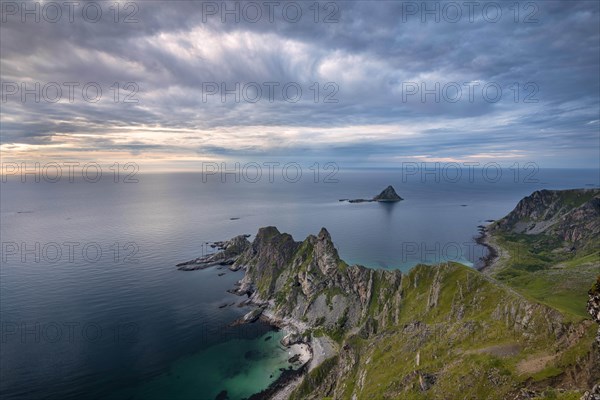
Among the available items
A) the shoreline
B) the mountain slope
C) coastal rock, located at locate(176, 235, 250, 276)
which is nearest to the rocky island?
the shoreline

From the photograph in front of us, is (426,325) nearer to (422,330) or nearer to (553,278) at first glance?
(422,330)

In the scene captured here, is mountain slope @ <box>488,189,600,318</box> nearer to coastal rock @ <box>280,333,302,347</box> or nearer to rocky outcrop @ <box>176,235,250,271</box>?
coastal rock @ <box>280,333,302,347</box>

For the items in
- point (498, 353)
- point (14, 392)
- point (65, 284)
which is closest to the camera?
point (498, 353)

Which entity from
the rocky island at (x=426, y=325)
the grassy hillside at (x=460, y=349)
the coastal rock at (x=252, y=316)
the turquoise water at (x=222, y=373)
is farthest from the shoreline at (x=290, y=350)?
the grassy hillside at (x=460, y=349)

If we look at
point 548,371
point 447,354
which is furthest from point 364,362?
point 548,371

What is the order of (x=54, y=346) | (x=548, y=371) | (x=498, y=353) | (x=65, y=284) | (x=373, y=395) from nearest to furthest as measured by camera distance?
(x=548, y=371)
(x=498, y=353)
(x=373, y=395)
(x=54, y=346)
(x=65, y=284)

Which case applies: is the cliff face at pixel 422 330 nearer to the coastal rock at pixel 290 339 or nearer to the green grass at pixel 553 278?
the coastal rock at pixel 290 339

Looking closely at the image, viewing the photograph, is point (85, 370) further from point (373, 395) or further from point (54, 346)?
point (373, 395)

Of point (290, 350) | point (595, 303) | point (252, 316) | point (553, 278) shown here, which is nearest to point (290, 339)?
point (290, 350)
